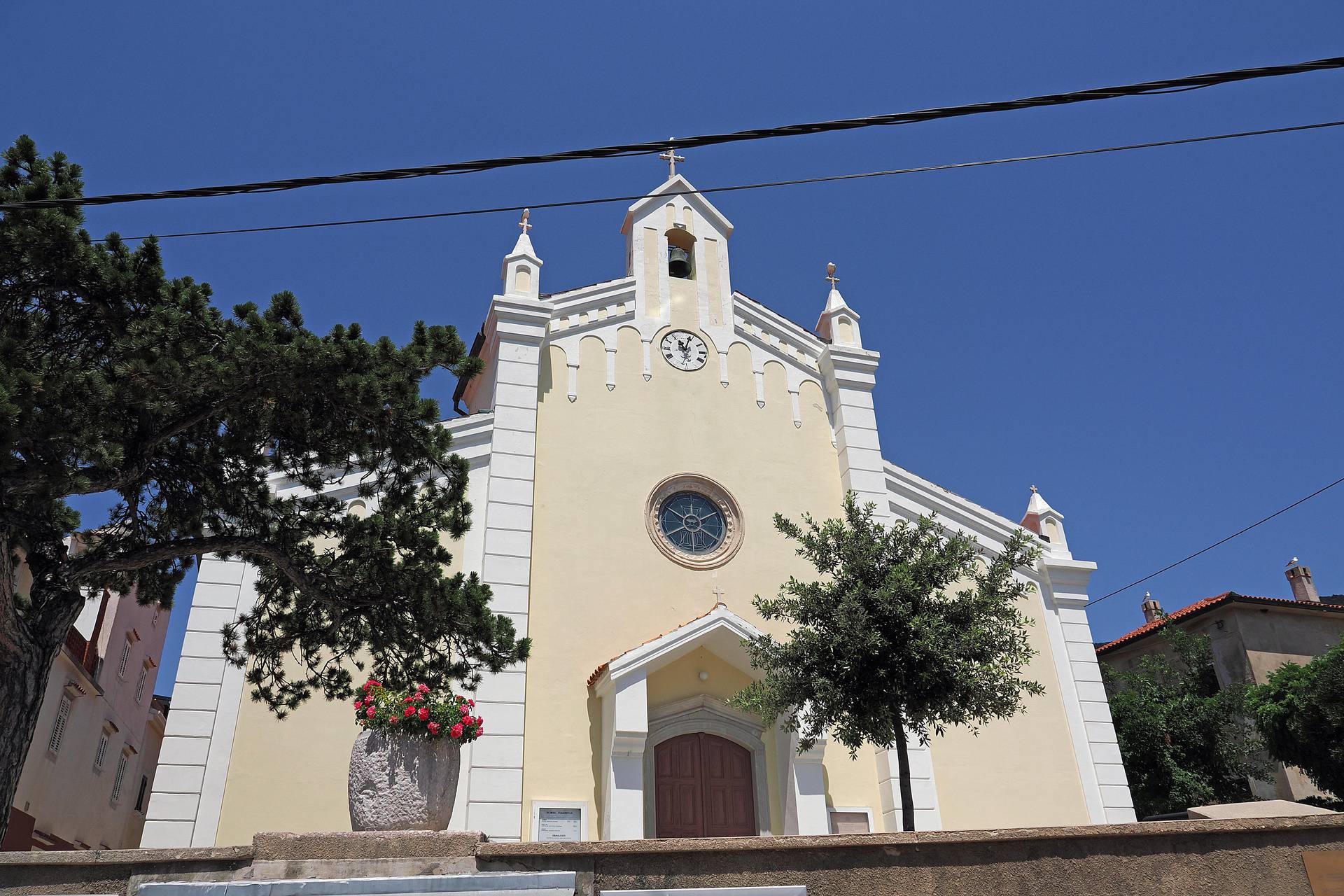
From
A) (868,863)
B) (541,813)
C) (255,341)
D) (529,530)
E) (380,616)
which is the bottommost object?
(868,863)

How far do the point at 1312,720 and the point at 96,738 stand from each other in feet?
87.9

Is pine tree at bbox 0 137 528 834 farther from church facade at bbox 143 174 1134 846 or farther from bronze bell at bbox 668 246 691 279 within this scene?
bronze bell at bbox 668 246 691 279

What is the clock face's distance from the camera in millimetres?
19297

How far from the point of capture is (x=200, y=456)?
10234mm

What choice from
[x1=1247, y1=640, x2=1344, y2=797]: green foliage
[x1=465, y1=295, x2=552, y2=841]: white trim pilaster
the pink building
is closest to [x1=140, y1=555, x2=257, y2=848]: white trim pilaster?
the pink building

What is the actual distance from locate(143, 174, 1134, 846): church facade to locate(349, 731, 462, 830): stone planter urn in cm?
664

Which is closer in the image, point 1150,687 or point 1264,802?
point 1264,802

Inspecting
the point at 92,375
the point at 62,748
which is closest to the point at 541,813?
the point at 92,375

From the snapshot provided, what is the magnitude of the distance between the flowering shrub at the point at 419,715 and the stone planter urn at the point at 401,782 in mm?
65

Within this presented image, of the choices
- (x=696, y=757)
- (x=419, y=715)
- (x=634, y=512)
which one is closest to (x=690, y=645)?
(x=696, y=757)

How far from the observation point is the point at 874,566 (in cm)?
1232

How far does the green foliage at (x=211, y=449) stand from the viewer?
8492mm

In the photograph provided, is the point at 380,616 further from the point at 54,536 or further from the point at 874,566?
the point at 874,566

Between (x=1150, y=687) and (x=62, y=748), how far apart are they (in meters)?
25.0
